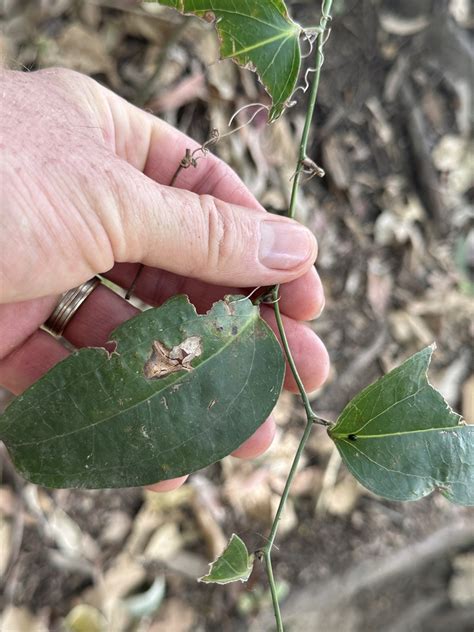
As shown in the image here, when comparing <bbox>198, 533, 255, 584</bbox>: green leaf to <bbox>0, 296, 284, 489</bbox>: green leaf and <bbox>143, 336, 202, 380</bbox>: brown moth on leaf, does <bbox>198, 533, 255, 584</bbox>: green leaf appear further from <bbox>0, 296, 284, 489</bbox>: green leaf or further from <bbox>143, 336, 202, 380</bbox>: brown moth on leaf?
<bbox>143, 336, 202, 380</bbox>: brown moth on leaf

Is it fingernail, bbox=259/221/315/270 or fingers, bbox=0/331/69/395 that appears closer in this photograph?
fingernail, bbox=259/221/315/270

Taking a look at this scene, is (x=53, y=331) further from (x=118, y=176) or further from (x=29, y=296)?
(x=118, y=176)

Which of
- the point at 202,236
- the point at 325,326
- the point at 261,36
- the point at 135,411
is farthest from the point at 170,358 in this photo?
the point at 325,326

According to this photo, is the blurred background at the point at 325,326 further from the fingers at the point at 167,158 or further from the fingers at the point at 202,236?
the fingers at the point at 202,236

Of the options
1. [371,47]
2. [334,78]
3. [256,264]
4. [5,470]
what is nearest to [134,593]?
[5,470]

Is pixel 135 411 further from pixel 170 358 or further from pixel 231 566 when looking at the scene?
pixel 231 566

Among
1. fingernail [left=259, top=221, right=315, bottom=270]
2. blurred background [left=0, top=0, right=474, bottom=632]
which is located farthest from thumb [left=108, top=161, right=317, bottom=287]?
blurred background [left=0, top=0, right=474, bottom=632]

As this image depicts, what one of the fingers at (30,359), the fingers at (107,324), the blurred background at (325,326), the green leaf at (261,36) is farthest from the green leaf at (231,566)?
the blurred background at (325,326)
